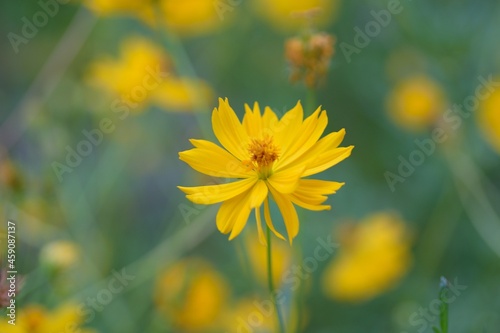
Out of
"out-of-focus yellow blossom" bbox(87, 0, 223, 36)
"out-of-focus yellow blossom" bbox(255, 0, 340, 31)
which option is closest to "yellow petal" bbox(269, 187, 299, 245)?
"out-of-focus yellow blossom" bbox(87, 0, 223, 36)

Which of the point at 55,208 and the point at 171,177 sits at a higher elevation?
the point at 171,177

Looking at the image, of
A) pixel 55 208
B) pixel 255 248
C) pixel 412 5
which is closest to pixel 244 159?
pixel 255 248

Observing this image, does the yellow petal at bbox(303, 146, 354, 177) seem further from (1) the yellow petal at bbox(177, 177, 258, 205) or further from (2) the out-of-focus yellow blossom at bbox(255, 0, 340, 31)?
(2) the out-of-focus yellow blossom at bbox(255, 0, 340, 31)

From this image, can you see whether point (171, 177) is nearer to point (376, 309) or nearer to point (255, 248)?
point (255, 248)

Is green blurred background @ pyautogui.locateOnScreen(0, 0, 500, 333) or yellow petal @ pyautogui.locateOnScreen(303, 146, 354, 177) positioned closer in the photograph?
yellow petal @ pyautogui.locateOnScreen(303, 146, 354, 177)

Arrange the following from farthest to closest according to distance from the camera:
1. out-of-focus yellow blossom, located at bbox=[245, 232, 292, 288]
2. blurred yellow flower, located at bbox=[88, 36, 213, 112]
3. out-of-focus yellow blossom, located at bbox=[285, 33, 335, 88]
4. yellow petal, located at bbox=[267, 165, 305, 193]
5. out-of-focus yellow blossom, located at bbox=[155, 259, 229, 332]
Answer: out-of-focus yellow blossom, located at bbox=[245, 232, 292, 288]
blurred yellow flower, located at bbox=[88, 36, 213, 112]
out-of-focus yellow blossom, located at bbox=[155, 259, 229, 332]
out-of-focus yellow blossom, located at bbox=[285, 33, 335, 88]
yellow petal, located at bbox=[267, 165, 305, 193]

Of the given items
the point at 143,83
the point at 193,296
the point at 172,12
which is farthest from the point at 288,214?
the point at 172,12

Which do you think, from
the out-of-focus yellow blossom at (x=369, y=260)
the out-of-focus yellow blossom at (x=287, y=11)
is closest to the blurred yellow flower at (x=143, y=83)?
the out-of-focus yellow blossom at (x=369, y=260)
